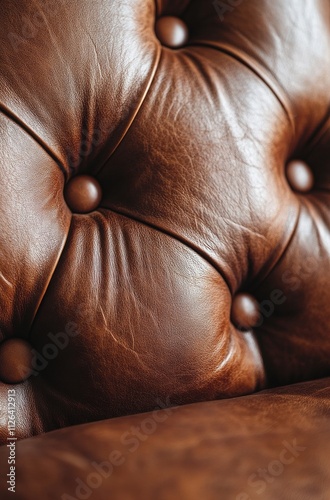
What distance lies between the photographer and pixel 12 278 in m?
0.38

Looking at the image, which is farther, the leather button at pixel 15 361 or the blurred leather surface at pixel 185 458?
the leather button at pixel 15 361

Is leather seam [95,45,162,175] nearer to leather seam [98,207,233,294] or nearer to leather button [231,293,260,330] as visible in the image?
leather seam [98,207,233,294]

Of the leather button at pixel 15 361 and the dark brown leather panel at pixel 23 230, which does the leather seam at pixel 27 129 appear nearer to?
the dark brown leather panel at pixel 23 230

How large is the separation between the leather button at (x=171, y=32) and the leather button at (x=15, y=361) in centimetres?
25

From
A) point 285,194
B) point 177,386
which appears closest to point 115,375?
point 177,386

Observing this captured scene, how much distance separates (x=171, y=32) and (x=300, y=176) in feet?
0.50

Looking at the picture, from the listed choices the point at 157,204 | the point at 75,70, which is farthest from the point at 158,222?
the point at 75,70

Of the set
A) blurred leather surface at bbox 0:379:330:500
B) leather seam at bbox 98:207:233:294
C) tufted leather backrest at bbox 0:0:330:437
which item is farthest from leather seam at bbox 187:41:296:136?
blurred leather surface at bbox 0:379:330:500

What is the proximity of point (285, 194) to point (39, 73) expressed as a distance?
0.66 ft

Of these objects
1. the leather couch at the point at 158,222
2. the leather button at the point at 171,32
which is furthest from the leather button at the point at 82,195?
the leather button at the point at 171,32

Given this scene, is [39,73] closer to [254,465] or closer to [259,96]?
[259,96]

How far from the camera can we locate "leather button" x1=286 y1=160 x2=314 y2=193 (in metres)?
0.49

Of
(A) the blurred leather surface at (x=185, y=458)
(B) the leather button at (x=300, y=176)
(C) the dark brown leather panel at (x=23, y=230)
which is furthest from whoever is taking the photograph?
(B) the leather button at (x=300, y=176)

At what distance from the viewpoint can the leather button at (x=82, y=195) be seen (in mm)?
426
